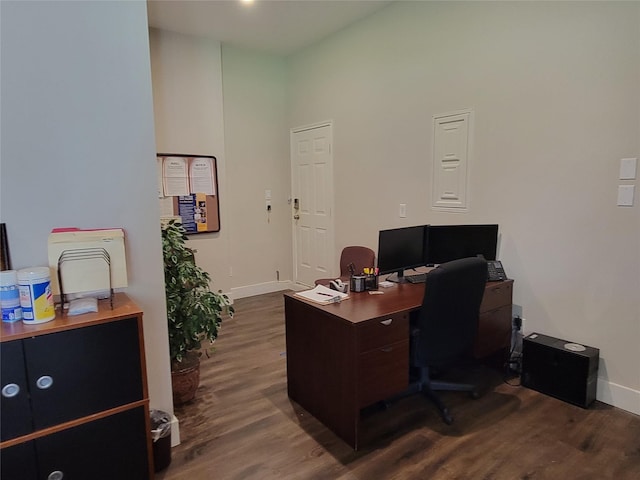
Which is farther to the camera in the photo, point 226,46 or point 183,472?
point 226,46

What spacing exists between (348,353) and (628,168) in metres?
2.01

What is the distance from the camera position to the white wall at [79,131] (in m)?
1.63

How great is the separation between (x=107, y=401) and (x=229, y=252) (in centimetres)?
339

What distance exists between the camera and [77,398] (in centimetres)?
150

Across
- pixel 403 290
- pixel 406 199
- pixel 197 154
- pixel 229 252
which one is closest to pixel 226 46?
pixel 197 154

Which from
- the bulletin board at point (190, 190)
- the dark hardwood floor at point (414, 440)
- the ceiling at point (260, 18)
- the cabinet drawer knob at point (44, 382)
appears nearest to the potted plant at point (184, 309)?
the dark hardwood floor at point (414, 440)

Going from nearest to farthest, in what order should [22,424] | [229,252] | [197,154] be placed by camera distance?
[22,424], [197,154], [229,252]

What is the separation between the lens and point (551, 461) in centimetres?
203

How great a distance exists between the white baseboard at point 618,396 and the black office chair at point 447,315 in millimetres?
944

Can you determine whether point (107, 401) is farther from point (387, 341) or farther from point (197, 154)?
point (197, 154)

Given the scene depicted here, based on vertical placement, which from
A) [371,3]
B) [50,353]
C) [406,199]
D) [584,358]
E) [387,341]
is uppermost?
[371,3]

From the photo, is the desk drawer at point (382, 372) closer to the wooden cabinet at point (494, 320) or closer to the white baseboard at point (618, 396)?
the wooden cabinet at point (494, 320)

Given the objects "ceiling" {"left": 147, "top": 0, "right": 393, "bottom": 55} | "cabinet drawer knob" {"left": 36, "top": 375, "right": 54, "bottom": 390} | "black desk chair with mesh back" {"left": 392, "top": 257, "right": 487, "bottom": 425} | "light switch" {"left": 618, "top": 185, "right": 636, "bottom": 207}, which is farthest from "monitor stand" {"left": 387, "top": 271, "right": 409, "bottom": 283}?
"ceiling" {"left": 147, "top": 0, "right": 393, "bottom": 55}

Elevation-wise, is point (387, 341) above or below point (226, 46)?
below
